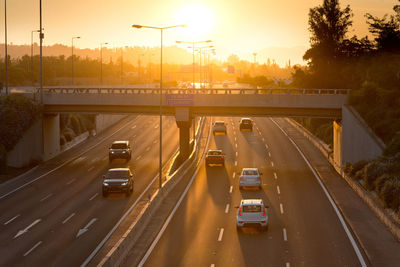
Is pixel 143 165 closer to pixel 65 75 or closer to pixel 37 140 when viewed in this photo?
pixel 37 140

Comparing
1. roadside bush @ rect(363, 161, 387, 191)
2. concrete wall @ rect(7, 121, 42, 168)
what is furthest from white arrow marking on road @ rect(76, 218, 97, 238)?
concrete wall @ rect(7, 121, 42, 168)

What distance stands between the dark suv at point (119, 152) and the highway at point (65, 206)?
75 cm

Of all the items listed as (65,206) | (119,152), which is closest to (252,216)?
(65,206)

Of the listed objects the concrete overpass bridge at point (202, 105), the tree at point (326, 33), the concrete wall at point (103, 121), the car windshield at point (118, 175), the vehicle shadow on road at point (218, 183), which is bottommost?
the vehicle shadow on road at point (218, 183)

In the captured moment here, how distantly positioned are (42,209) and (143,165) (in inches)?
855

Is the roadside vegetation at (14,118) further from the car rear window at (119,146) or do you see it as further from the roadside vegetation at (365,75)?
the roadside vegetation at (365,75)

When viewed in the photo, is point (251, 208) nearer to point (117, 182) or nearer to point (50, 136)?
point (117, 182)

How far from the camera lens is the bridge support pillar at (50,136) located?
66188 millimetres

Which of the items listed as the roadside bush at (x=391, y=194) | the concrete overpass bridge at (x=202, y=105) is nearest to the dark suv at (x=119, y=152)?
the concrete overpass bridge at (x=202, y=105)

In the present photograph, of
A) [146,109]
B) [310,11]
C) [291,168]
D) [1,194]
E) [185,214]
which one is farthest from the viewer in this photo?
[310,11]

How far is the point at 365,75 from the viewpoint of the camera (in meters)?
82.4

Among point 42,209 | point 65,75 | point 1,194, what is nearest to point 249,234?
point 42,209

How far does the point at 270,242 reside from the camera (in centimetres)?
2983

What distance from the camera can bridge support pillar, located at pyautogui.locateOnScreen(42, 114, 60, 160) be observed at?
217 ft
